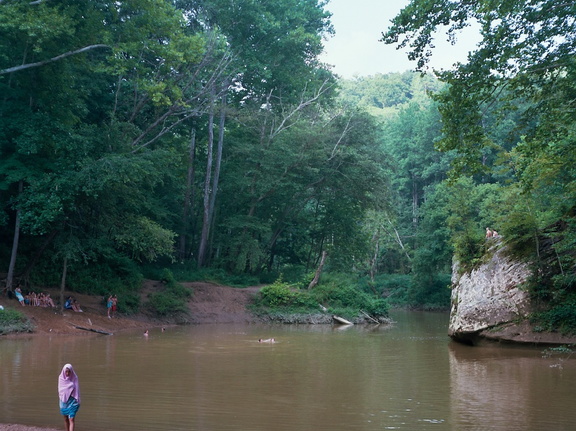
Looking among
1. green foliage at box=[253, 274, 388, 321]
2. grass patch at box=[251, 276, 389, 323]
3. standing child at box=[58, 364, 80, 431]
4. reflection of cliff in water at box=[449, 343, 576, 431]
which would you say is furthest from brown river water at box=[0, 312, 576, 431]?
green foliage at box=[253, 274, 388, 321]

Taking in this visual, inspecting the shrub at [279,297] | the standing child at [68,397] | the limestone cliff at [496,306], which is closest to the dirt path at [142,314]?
the shrub at [279,297]

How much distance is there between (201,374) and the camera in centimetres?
1471

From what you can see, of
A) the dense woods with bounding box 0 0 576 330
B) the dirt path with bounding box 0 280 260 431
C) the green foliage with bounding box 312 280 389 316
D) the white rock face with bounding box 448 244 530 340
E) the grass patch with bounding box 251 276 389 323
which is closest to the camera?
the dense woods with bounding box 0 0 576 330

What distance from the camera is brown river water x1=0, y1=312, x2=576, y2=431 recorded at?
10055 mm

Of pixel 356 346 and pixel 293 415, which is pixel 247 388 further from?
pixel 356 346

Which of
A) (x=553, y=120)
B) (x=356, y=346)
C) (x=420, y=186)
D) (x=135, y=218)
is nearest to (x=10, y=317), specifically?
(x=135, y=218)

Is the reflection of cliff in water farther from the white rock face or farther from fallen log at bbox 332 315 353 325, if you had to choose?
fallen log at bbox 332 315 353 325

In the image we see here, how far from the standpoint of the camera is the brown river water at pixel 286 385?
10.1 metres

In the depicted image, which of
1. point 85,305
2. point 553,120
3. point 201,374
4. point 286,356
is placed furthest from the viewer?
point 85,305

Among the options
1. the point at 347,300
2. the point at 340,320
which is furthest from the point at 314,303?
the point at 347,300

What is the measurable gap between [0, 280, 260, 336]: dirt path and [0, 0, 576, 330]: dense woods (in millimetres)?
1438

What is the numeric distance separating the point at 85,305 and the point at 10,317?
5.15 m

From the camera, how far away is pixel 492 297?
20.7m

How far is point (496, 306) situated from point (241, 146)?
21.8 meters
